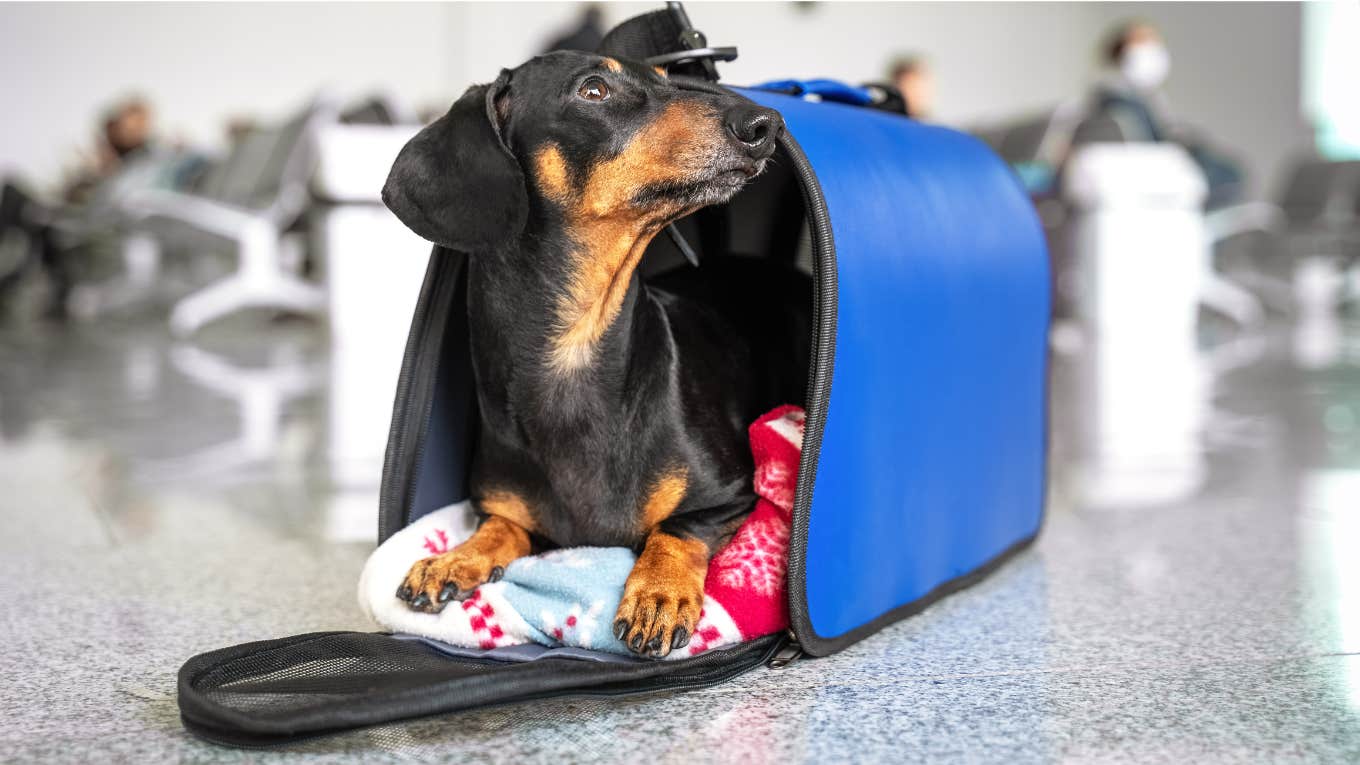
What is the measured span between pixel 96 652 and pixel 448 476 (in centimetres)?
53

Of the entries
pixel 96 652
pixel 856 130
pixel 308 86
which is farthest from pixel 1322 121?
pixel 96 652

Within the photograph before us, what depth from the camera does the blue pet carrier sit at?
131cm

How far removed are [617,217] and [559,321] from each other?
0.16 meters

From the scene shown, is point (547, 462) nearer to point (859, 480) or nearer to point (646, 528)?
point (646, 528)

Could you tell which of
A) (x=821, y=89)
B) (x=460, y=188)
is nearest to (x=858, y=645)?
(x=460, y=188)

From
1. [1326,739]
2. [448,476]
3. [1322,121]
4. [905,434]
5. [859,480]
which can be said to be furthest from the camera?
[1322,121]

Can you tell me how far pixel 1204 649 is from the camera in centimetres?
159

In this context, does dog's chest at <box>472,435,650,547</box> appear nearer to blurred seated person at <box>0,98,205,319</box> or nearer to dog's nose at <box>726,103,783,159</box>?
dog's nose at <box>726,103,783,159</box>

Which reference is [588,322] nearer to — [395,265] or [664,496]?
[664,496]

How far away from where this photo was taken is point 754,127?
146 centimetres

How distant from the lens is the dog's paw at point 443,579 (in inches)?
58.9

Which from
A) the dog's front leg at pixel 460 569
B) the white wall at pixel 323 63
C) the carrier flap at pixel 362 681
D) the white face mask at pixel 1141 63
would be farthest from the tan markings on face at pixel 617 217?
the white wall at pixel 323 63

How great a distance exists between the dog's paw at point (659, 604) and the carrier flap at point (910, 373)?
131mm

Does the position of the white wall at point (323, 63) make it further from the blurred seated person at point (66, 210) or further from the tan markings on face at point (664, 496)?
the tan markings on face at point (664, 496)
